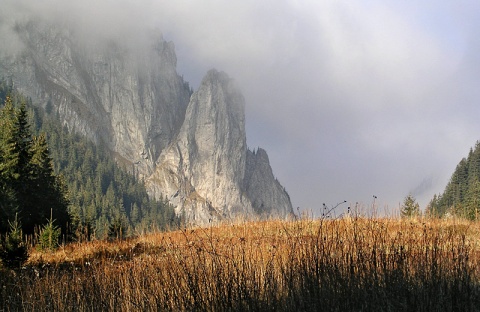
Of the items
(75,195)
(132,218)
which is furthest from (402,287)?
(132,218)

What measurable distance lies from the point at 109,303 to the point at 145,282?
24.6 inches

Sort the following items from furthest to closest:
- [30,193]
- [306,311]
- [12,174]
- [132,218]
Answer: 1. [132,218]
2. [30,193]
3. [12,174]
4. [306,311]

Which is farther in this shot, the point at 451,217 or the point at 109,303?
the point at 451,217

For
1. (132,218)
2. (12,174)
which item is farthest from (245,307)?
(132,218)

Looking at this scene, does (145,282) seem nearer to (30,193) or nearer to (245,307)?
(245,307)

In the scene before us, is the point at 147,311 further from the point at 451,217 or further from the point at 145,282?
the point at 451,217

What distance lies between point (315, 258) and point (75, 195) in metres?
155

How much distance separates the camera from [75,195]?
14575 cm

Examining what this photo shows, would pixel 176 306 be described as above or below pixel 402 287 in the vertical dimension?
below

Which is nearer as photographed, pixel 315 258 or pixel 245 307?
pixel 245 307

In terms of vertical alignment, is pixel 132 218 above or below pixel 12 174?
below

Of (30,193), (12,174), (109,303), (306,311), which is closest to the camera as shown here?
(306,311)

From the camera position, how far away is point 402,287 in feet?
Answer: 14.2

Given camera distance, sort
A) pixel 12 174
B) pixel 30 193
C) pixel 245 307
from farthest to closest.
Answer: pixel 30 193 < pixel 12 174 < pixel 245 307
